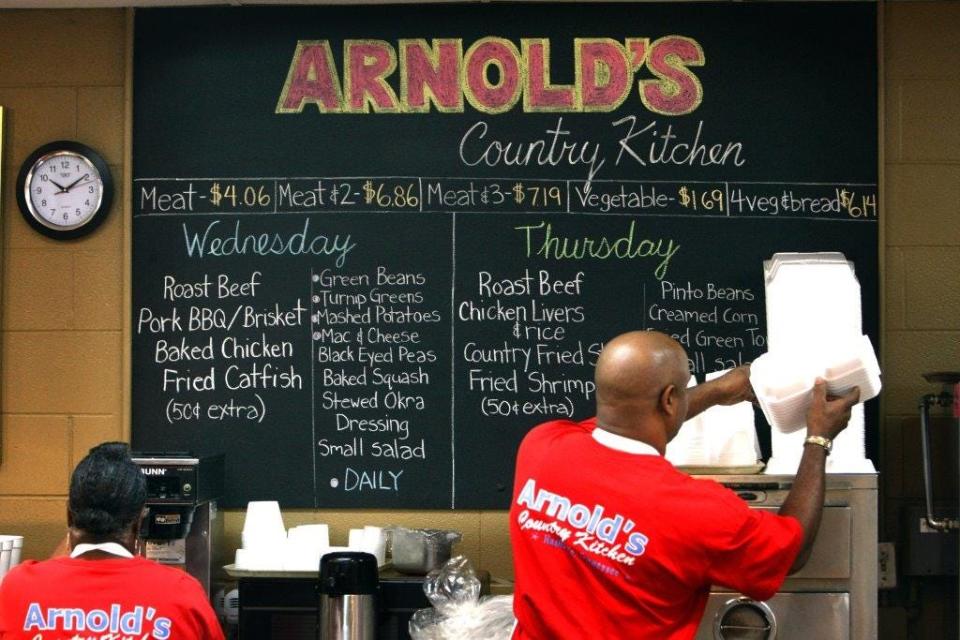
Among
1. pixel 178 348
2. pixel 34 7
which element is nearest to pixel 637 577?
pixel 178 348

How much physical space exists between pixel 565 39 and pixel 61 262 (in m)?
1.90

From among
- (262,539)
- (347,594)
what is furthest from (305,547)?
(347,594)

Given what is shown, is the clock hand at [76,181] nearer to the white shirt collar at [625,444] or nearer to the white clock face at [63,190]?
the white clock face at [63,190]

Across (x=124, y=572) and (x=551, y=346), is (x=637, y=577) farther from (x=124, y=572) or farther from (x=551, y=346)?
(x=551, y=346)

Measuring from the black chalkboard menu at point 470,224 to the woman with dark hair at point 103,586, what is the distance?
1.90m

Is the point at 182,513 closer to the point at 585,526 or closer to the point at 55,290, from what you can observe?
the point at 55,290

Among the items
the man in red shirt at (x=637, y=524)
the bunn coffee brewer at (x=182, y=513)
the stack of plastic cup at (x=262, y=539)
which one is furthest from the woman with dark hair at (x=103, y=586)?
the stack of plastic cup at (x=262, y=539)

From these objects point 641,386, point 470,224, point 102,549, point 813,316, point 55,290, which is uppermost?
point 470,224

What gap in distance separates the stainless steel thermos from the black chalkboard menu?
622mm

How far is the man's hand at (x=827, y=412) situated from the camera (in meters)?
2.55

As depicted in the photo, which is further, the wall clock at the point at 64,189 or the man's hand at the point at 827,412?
the wall clock at the point at 64,189

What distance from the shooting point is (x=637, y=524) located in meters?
2.31

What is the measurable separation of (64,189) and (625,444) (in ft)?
8.73

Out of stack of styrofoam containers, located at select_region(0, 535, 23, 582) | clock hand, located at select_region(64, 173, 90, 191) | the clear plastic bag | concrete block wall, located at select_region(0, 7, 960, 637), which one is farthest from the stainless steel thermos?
clock hand, located at select_region(64, 173, 90, 191)
